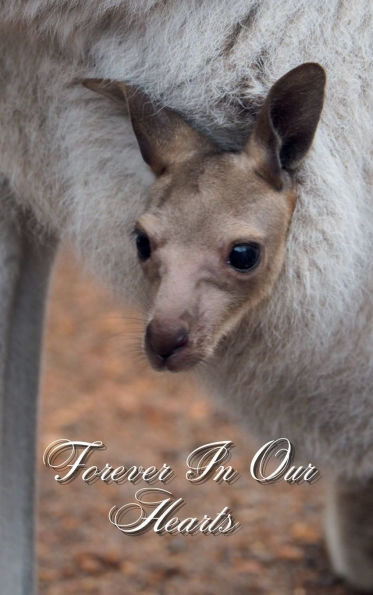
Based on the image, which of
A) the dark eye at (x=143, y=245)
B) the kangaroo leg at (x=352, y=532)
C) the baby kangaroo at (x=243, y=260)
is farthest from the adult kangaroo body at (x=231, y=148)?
the kangaroo leg at (x=352, y=532)

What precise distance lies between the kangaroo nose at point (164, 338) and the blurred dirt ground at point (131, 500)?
373 mm

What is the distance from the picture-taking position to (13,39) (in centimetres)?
163

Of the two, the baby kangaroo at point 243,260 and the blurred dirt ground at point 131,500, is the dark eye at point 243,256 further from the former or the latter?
the blurred dirt ground at point 131,500

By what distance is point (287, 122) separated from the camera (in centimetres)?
147

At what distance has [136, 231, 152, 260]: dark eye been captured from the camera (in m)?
1.50

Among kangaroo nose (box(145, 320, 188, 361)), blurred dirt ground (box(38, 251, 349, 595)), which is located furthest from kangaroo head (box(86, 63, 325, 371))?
blurred dirt ground (box(38, 251, 349, 595))

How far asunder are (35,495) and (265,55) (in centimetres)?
92

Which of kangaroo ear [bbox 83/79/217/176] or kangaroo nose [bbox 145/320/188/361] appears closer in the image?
kangaroo nose [bbox 145/320/188/361]

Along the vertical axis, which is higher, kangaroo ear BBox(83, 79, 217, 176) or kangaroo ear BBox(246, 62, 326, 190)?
kangaroo ear BBox(246, 62, 326, 190)

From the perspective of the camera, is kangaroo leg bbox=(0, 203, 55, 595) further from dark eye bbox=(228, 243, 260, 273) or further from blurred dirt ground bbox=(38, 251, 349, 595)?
dark eye bbox=(228, 243, 260, 273)

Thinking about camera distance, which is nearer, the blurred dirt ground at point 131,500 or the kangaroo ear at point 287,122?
the kangaroo ear at point 287,122

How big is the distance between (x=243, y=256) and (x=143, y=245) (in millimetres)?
141

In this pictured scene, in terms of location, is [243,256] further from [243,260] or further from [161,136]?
[161,136]

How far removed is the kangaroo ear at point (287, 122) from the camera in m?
1.43
